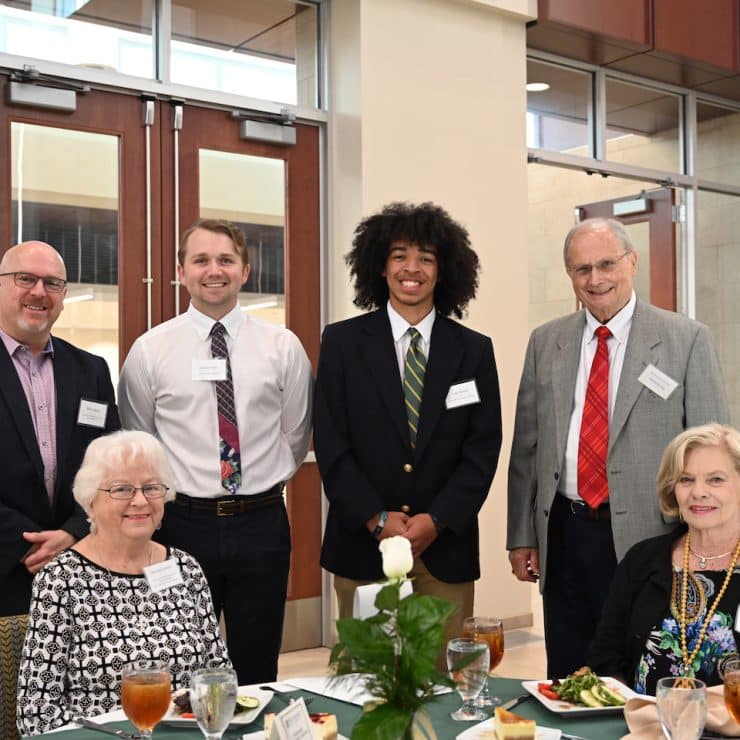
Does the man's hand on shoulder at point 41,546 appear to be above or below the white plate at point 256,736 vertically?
above

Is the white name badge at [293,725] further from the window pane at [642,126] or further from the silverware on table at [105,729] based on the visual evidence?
the window pane at [642,126]

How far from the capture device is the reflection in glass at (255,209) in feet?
16.9

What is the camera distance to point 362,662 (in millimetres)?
1336

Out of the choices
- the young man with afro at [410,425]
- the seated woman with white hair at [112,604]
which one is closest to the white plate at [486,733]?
the seated woman with white hair at [112,604]

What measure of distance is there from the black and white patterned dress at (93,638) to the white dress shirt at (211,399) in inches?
29.1

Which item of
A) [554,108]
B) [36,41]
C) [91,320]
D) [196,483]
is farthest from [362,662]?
[554,108]

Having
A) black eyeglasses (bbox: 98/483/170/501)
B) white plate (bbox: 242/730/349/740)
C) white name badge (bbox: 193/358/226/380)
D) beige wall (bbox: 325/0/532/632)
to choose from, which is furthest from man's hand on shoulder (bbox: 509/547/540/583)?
beige wall (bbox: 325/0/532/632)

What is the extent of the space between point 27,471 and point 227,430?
0.61 m

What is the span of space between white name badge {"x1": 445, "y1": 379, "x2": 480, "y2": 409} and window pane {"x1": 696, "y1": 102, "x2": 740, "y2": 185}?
490 centimetres

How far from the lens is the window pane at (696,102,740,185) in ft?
24.2

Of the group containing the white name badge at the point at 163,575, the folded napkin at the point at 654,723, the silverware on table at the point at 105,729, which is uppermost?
the white name badge at the point at 163,575

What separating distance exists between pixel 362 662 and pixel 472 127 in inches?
186

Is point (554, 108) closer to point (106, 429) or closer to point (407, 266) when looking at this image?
point (407, 266)

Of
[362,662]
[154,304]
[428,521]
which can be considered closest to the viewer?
[362,662]
